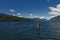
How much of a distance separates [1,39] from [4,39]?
99 cm

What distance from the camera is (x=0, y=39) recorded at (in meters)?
59.5

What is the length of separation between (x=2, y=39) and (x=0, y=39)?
674 millimetres

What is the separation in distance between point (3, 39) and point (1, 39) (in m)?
0.67

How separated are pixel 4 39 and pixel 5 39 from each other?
1.18 feet

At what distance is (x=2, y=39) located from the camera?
59.7 m

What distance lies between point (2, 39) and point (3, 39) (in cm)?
33

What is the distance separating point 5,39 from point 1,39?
1331mm

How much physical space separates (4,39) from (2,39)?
0.67 metres

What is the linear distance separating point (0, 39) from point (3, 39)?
99cm

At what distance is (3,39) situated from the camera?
59750mm

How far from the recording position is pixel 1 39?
59531 mm

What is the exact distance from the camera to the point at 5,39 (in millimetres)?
59906
